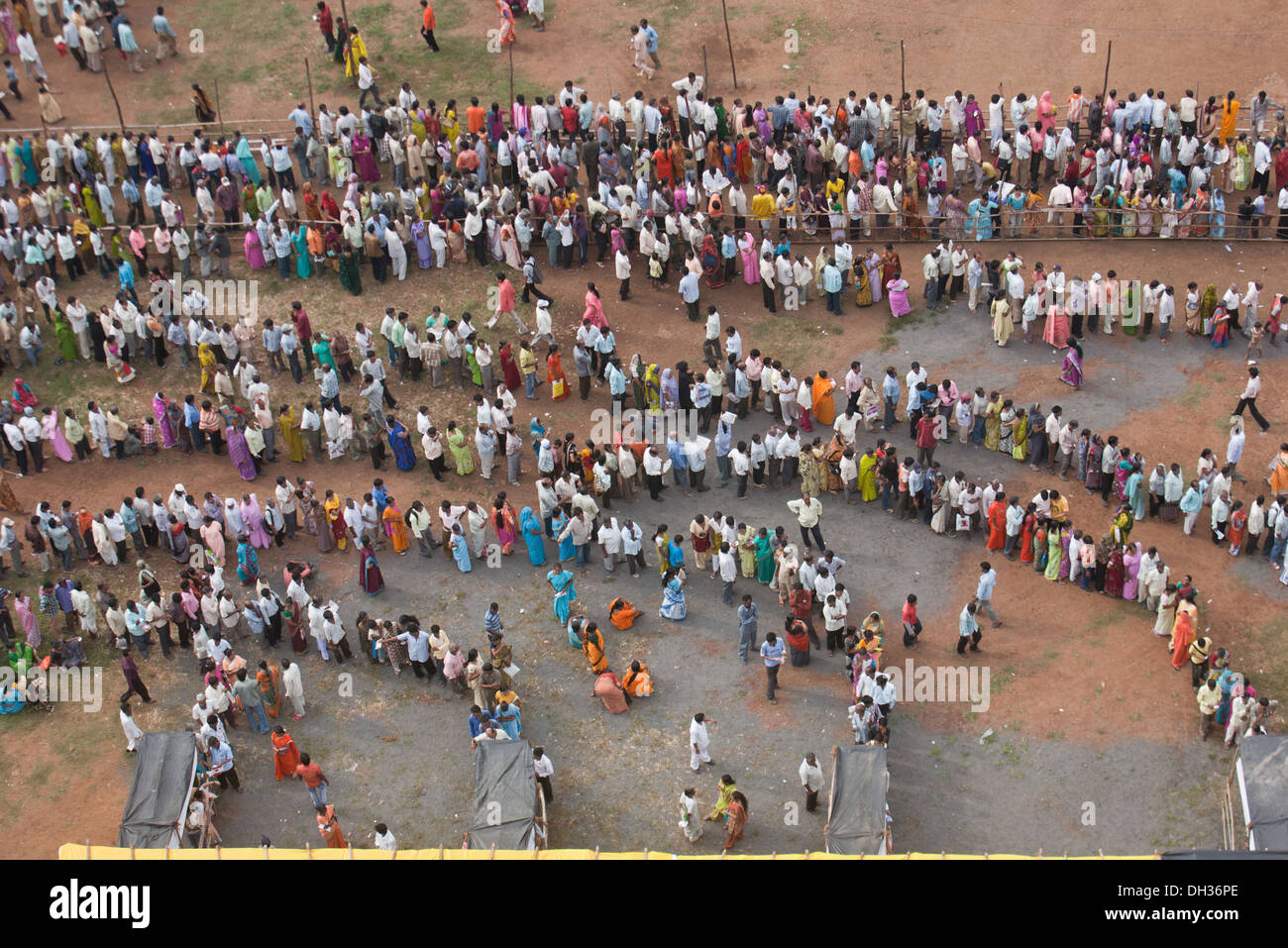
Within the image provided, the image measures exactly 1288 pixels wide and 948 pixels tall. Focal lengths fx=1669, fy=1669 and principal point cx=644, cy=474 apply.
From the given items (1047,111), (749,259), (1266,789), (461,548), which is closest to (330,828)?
(461,548)

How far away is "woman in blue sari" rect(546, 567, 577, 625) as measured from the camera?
27.9 m

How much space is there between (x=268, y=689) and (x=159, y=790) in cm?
282

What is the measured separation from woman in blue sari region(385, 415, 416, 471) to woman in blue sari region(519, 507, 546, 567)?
3030mm

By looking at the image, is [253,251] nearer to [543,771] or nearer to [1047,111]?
[543,771]

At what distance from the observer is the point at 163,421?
105ft

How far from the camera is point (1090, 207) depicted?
3522 cm

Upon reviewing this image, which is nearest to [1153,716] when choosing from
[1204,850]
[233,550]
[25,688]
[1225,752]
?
[1225,752]

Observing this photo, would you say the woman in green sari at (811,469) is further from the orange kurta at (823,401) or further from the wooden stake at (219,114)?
the wooden stake at (219,114)

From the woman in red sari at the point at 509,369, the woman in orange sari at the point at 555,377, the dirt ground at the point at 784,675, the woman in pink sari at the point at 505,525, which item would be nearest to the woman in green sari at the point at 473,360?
the woman in red sari at the point at 509,369

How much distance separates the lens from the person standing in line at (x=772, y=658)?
2600 cm

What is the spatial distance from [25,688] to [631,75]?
21.3 metres

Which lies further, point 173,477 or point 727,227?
point 727,227

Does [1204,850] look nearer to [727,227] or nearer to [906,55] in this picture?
[727,227]

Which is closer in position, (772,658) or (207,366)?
(772,658)
